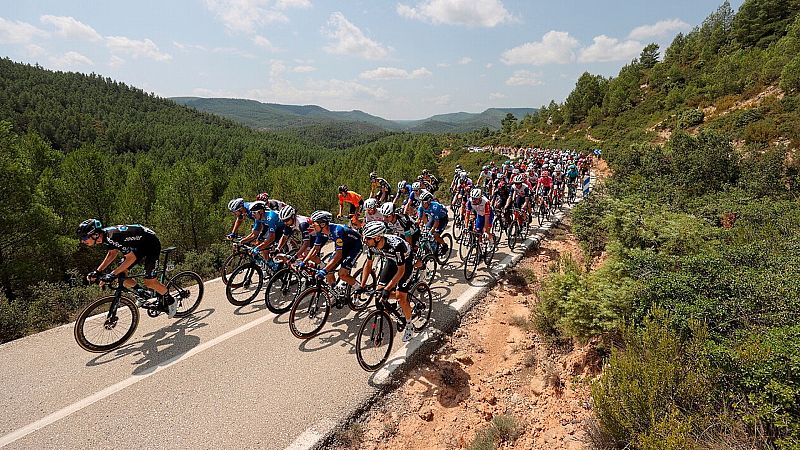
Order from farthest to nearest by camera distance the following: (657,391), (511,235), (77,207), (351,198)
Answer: (77,207) < (511,235) < (351,198) < (657,391)

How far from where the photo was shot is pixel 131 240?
6.14 metres

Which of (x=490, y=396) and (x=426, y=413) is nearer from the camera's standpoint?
(x=426, y=413)

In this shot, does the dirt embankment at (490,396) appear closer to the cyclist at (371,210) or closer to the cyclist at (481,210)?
the cyclist at (481,210)

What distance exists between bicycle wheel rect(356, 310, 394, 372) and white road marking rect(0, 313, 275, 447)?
7.70ft

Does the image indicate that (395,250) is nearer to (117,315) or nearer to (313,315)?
(313,315)

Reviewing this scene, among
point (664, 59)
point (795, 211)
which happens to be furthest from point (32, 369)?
point (664, 59)

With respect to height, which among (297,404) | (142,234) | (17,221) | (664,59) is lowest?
(297,404)

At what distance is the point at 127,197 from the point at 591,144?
46984 millimetres

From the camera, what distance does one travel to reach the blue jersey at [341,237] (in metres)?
6.38

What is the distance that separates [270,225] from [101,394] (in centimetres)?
390

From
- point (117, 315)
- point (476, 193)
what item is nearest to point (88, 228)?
point (117, 315)

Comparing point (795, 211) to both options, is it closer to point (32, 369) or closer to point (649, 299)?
point (649, 299)

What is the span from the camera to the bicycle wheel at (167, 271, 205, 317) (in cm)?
698

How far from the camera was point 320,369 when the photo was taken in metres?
5.58
